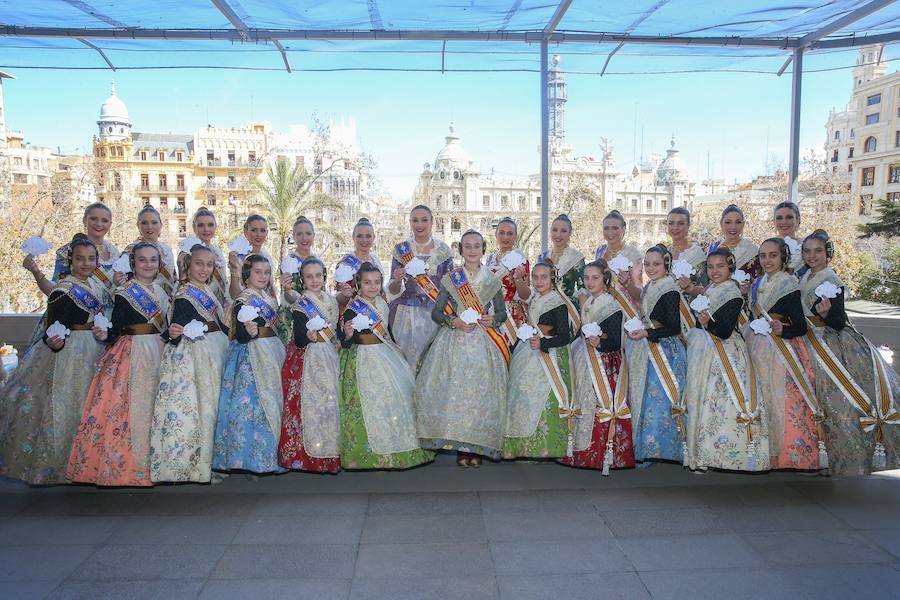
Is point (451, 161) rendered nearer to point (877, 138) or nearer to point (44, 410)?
point (877, 138)

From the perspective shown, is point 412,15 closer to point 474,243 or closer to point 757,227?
point 474,243

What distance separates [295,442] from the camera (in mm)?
3945

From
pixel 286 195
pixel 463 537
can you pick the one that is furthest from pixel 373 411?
pixel 286 195

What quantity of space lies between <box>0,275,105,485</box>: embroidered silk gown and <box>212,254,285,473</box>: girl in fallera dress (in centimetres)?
101

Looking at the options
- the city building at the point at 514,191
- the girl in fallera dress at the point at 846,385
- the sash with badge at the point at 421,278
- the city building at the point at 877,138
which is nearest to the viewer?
the girl in fallera dress at the point at 846,385

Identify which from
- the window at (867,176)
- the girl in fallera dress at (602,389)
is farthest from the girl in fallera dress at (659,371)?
the window at (867,176)

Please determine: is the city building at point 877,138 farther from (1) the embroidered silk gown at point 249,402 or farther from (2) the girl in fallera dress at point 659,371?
(1) the embroidered silk gown at point 249,402

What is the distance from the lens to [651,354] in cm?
416

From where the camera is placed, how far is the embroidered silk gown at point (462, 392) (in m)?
4.04

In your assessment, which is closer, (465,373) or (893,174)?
(465,373)

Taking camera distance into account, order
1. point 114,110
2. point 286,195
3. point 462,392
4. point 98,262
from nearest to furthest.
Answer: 1. point 462,392
2. point 98,262
3. point 286,195
4. point 114,110

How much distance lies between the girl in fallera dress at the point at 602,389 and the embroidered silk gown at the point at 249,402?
80.0 inches

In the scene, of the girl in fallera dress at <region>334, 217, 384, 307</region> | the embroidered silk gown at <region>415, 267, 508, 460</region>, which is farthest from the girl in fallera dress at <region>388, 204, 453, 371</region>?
the embroidered silk gown at <region>415, 267, 508, 460</region>

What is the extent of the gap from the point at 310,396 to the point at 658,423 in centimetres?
238
